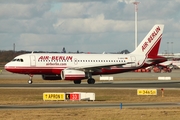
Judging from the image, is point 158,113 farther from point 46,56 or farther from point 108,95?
point 46,56

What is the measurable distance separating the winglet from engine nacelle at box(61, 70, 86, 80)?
40.3 feet

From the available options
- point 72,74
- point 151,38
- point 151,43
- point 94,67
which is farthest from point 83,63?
point 151,38

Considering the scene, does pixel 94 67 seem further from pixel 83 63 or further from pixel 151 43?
pixel 151 43

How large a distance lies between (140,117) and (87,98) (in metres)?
14.9

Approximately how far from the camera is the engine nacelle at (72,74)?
7584cm

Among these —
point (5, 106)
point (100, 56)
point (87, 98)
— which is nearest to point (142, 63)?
Answer: point (100, 56)

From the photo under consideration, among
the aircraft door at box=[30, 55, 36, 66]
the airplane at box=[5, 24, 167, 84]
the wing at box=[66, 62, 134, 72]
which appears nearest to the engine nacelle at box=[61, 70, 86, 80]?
the airplane at box=[5, 24, 167, 84]

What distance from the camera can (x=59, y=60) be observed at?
7894 centimetres

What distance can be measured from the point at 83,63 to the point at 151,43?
12661mm

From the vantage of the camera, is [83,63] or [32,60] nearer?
[32,60]

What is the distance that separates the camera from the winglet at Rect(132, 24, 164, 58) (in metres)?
85.0

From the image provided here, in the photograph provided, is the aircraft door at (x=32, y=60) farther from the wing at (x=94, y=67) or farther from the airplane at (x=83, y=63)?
the wing at (x=94, y=67)

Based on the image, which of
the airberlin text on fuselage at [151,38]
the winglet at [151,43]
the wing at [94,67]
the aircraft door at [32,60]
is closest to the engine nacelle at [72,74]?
the wing at [94,67]

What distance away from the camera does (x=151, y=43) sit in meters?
85.4
